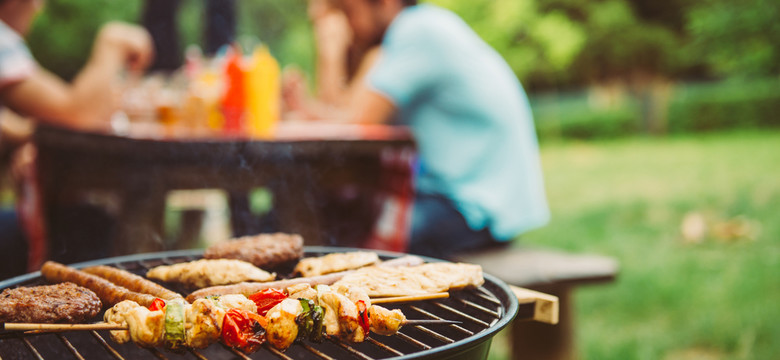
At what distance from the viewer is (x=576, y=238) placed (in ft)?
22.8

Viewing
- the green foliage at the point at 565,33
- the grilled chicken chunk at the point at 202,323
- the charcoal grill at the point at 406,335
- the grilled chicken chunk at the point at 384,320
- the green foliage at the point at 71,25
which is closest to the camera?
the grilled chicken chunk at the point at 202,323

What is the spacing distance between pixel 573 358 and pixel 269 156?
1.82 meters

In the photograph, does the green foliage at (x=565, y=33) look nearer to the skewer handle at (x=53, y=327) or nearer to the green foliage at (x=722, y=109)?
the green foliage at (x=722, y=109)

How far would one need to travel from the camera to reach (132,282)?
5.47 ft

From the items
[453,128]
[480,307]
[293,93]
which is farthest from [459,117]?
[480,307]

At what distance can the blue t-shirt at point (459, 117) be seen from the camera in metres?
3.48

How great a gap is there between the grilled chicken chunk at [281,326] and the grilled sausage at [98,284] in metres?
0.33

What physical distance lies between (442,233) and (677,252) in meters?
3.82

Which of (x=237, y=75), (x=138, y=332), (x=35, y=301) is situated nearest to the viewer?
(x=138, y=332)

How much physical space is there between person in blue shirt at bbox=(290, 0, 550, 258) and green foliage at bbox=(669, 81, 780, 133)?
19.6 metres

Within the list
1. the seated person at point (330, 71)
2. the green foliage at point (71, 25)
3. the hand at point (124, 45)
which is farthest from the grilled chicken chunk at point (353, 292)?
the green foliage at point (71, 25)

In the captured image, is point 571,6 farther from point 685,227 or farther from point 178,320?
point 178,320

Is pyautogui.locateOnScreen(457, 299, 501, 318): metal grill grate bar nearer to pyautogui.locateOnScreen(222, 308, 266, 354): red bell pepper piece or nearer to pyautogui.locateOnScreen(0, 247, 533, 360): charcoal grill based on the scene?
pyautogui.locateOnScreen(0, 247, 533, 360): charcoal grill

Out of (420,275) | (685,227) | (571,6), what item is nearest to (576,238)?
(685,227)
